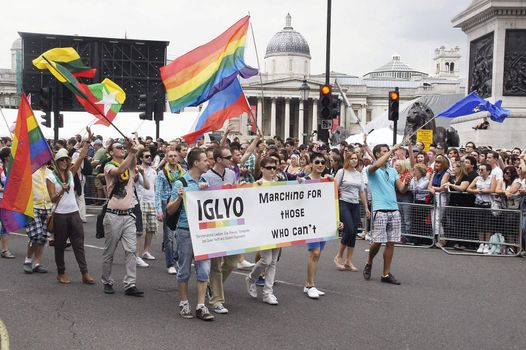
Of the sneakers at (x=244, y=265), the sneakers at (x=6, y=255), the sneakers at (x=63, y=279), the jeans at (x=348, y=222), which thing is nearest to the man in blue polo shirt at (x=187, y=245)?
the sneakers at (x=63, y=279)

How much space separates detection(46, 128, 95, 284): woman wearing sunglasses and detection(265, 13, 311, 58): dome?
117959mm

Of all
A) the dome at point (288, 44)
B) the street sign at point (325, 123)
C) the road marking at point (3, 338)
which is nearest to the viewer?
the road marking at point (3, 338)

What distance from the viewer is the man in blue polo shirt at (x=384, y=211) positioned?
9.60m

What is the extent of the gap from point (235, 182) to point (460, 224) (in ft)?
18.7

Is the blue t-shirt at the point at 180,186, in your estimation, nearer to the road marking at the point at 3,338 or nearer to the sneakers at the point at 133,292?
the sneakers at the point at 133,292

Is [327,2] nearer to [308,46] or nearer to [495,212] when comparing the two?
[495,212]

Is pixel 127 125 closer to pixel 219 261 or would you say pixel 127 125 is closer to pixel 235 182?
pixel 235 182

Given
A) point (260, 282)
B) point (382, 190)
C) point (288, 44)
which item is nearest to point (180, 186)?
point (260, 282)

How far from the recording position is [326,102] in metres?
18.7

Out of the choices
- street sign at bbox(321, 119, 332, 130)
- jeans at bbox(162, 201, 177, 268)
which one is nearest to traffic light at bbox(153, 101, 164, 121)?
street sign at bbox(321, 119, 332, 130)

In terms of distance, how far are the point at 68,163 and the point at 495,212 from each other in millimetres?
7626

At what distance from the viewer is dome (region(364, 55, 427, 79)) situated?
148750mm

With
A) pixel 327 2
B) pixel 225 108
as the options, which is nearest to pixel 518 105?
pixel 327 2

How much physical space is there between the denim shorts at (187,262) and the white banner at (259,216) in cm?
10
